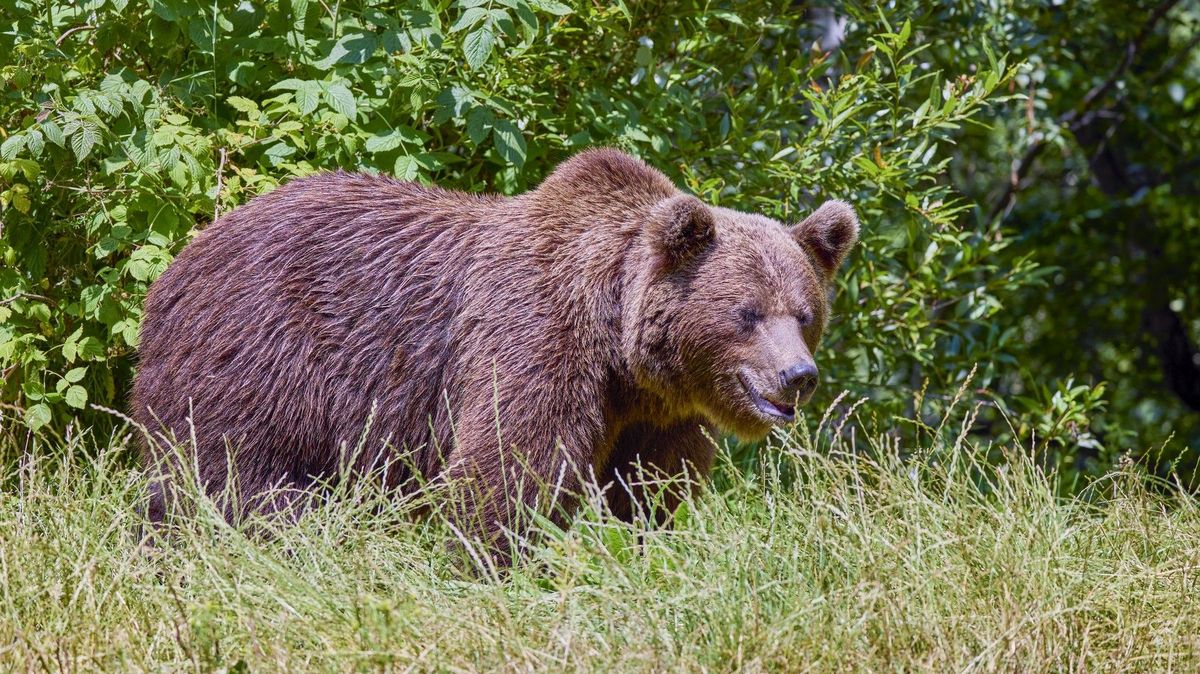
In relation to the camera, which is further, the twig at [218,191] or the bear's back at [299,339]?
the twig at [218,191]

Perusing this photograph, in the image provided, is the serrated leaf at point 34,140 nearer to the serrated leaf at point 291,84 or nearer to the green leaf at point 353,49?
the serrated leaf at point 291,84

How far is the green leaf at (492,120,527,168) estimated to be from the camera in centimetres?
529

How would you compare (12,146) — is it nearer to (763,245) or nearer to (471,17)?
(471,17)

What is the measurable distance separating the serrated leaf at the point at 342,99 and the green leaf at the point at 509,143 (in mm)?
545

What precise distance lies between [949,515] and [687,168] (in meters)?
2.62

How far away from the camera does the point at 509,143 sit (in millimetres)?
5293

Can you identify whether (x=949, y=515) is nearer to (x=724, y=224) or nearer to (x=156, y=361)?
(x=724, y=224)

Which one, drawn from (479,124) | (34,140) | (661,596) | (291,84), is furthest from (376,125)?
(661,596)

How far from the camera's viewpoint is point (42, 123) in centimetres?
486

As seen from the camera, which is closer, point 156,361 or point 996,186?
point 156,361

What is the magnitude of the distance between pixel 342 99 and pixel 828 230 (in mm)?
1850

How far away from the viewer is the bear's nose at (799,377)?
4.61 m

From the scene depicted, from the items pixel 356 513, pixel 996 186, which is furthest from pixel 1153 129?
pixel 356 513

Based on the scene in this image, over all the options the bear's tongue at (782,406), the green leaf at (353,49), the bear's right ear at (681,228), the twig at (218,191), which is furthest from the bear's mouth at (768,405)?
the twig at (218,191)
